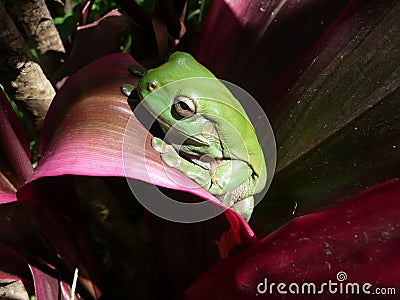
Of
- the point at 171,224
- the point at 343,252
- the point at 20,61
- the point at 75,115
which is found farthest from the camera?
the point at 171,224

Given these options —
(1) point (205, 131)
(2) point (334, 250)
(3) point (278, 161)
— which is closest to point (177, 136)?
(1) point (205, 131)

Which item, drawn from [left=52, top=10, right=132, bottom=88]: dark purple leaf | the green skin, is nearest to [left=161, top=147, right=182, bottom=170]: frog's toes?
the green skin

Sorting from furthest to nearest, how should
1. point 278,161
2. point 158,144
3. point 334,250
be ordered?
point 278,161 → point 158,144 → point 334,250

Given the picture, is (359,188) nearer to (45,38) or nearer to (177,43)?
(177,43)

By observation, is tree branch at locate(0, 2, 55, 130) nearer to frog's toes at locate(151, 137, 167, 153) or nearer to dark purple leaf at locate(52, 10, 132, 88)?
dark purple leaf at locate(52, 10, 132, 88)

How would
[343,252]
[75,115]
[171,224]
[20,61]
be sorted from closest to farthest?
[343,252] < [75,115] < [20,61] < [171,224]

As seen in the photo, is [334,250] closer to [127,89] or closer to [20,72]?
[127,89]

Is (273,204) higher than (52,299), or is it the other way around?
(273,204)

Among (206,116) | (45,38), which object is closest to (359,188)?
(206,116)
